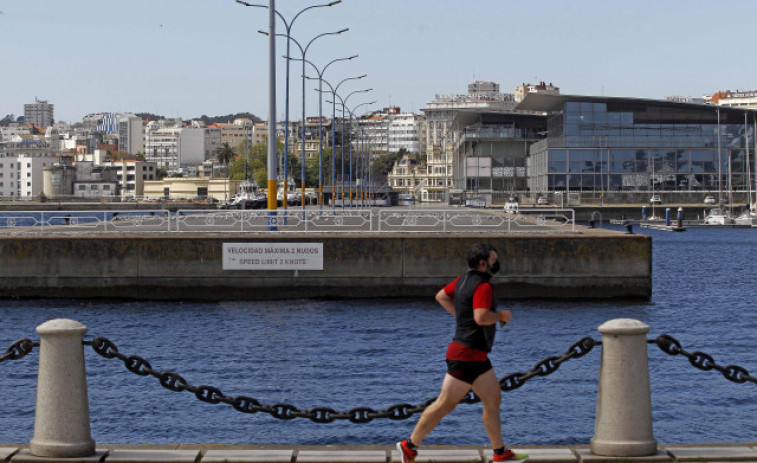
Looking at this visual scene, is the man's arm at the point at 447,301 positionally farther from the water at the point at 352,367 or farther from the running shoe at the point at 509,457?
the water at the point at 352,367

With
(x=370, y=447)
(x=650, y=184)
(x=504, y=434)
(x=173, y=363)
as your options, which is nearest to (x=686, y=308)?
(x=173, y=363)

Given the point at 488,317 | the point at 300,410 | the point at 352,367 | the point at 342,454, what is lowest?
the point at 352,367

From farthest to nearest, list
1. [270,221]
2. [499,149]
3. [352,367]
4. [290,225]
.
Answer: [499,149] → [290,225] → [270,221] → [352,367]

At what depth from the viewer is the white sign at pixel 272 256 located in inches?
1286

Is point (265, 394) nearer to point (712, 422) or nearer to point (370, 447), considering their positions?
point (712, 422)

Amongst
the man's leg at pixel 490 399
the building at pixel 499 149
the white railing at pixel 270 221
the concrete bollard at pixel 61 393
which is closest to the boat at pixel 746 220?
the building at pixel 499 149

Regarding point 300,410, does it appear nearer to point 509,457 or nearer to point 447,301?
point 447,301

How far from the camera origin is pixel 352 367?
22.0m

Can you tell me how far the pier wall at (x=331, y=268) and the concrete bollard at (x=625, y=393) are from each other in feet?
72.8

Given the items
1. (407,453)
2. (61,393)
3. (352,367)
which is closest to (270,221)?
(352,367)

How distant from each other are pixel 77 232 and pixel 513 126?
116 m

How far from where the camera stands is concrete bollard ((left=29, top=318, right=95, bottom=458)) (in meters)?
9.60

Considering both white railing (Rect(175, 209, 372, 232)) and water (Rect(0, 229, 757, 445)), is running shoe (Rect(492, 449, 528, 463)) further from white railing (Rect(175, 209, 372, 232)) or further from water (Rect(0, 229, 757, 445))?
white railing (Rect(175, 209, 372, 232))

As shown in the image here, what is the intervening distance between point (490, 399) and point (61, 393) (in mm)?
3771
